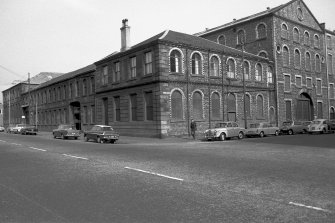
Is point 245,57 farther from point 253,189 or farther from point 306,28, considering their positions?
point 253,189

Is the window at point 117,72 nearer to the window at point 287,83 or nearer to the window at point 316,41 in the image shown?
the window at point 287,83

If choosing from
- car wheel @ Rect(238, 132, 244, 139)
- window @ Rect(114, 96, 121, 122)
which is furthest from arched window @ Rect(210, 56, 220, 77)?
window @ Rect(114, 96, 121, 122)

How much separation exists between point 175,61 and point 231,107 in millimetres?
8625

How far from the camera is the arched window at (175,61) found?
3142 centimetres

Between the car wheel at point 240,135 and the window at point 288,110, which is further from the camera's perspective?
the window at point 288,110

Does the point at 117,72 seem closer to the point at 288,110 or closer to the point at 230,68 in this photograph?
the point at 230,68

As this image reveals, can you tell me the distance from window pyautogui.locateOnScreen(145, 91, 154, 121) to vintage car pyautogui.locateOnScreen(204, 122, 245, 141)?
6.17 m

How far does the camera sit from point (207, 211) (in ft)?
19.6

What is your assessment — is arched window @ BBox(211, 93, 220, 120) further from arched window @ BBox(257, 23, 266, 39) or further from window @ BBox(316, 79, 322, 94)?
window @ BBox(316, 79, 322, 94)

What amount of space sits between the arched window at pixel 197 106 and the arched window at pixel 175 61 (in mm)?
3112

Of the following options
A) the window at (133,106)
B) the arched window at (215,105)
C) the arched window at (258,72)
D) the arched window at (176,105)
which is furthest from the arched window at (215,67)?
the window at (133,106)

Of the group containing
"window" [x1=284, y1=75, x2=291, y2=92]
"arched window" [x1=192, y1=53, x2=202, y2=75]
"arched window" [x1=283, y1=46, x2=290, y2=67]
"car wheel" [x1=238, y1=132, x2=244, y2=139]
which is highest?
"arched window" [x1=283, y1=46, x2=290, y2=67]

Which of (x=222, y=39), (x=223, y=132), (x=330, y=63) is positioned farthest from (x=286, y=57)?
(x=223, y=132)

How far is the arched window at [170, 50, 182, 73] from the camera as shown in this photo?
31.4 m
